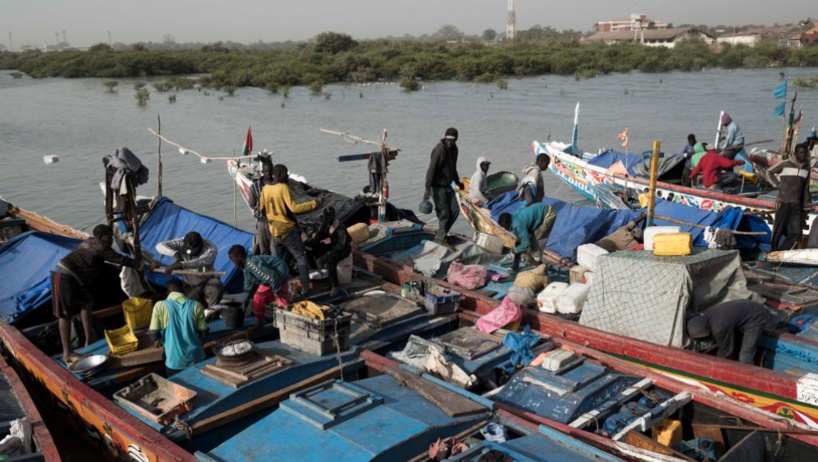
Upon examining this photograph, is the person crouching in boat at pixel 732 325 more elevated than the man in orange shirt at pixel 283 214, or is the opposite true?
the man in orange shirt at pixel 283 214

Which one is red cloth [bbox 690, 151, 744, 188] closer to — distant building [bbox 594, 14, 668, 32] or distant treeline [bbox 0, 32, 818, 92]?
distant treeline [bbox 0, 32, 818, 92]

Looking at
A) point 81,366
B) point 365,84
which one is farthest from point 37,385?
point 365,84

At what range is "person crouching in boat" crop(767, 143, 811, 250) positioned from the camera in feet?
32.0

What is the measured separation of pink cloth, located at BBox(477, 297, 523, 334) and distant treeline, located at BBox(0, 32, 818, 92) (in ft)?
119

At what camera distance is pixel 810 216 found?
11133 millimetres

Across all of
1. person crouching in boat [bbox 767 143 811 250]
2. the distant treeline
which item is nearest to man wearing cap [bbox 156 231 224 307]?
person crouching in boat [bbox 767 143 811 250]

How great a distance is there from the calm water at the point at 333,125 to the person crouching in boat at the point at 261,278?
8.78 meters

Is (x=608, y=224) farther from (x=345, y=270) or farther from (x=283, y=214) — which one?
(x=283, y=214)

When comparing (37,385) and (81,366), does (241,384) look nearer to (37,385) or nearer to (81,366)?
(81,366)

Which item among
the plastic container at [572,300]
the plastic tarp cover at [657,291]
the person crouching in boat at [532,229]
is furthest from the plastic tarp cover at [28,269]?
the plastic tarp cover at [657,291]

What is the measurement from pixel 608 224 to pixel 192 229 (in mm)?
6015

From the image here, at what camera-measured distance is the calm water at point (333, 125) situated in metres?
19.7

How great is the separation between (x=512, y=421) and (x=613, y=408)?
40.3 inches

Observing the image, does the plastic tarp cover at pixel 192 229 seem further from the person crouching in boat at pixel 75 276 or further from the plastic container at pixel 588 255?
the plastic container at pixel 588 255
